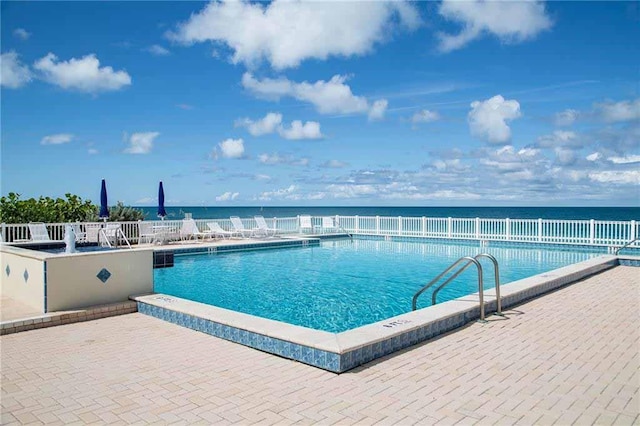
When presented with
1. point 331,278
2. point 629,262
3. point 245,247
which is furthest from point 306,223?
point 629,262

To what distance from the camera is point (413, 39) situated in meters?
19.5

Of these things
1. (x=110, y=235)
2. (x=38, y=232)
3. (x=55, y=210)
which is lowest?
(x=110, y=235)

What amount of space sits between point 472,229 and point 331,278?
8.79m

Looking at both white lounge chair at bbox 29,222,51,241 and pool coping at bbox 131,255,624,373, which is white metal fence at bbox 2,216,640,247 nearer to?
white lounge chair at bbox 29,222,51,241

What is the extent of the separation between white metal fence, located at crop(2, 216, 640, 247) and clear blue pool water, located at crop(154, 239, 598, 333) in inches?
45.0

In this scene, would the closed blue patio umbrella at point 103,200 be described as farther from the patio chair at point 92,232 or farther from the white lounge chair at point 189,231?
the white lounge chair at point 189,231

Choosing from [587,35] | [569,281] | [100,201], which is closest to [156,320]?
[569,281]

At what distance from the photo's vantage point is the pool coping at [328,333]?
3887mm

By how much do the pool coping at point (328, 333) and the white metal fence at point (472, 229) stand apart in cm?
912

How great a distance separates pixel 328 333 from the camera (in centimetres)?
424

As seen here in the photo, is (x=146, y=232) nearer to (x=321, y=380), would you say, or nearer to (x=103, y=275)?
(x=103, y=275)

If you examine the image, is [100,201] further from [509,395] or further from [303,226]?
[509,395]

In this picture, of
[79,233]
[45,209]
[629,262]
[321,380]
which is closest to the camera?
[321,380]

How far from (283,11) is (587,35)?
33.6 ft
